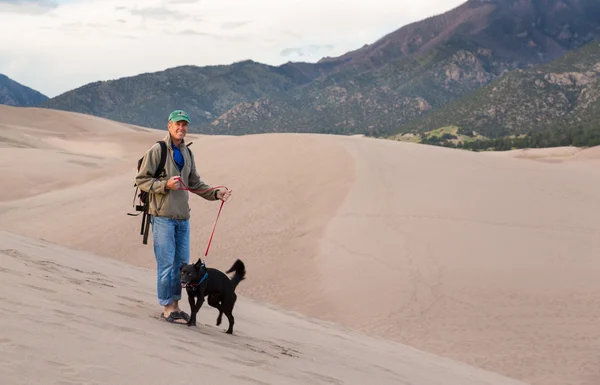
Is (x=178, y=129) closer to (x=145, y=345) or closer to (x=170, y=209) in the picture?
(x=170, y=209)

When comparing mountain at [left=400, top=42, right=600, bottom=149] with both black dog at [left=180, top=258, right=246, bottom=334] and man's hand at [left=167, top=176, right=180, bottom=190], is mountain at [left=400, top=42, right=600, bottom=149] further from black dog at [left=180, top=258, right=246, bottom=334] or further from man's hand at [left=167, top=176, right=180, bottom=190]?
man's hand at [left=167, top=176, right=180, bottom=190]

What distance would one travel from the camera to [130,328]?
191 inches

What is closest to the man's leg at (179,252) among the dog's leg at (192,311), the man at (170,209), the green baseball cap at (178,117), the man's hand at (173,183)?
the man at (170,209)

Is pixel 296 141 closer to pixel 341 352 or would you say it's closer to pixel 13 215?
pixel 13 215

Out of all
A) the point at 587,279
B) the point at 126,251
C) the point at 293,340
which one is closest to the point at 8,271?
the point at 293,340

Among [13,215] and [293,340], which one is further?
[13,215]

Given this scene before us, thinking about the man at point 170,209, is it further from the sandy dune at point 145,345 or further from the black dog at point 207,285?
the sandy dune at point 145,345

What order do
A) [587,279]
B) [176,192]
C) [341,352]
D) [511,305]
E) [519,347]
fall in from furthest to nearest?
[587,279], [511,305], [519,347], [341,352], [176,192]

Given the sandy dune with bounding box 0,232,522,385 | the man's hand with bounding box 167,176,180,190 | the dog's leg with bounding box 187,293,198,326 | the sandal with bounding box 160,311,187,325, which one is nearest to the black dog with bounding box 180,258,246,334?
the dog's leg with bounding box 187,293,198,326

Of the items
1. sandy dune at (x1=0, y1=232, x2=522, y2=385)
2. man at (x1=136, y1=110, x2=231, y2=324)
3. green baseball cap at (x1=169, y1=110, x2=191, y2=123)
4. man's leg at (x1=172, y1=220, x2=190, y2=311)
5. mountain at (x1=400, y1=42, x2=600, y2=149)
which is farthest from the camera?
mountain at (x1=400, y1=42, x2=600, y2=149)

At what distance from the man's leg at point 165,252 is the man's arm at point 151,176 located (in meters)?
0.31

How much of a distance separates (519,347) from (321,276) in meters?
4.34

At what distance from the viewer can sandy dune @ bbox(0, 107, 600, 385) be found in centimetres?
1084

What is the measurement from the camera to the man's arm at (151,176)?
561cm
